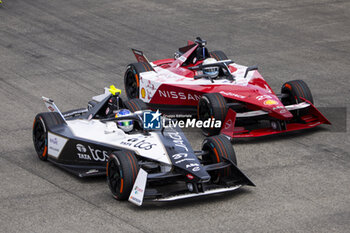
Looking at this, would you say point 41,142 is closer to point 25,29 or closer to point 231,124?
point 231,124

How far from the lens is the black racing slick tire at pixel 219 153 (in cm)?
1211

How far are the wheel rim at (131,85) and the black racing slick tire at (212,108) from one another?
2.73m

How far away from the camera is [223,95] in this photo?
1555cm

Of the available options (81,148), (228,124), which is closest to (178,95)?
(228,124)

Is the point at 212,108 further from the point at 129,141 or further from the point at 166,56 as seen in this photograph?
the point at 166,56

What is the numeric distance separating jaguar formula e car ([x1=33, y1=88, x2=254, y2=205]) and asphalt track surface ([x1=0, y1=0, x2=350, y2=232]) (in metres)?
0.28

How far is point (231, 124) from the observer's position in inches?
579

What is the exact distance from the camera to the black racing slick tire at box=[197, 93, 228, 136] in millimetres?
14922

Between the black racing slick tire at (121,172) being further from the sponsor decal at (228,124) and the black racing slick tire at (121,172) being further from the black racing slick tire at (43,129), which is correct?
the sponsor decal at (228,124)

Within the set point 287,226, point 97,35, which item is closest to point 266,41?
point 97,35

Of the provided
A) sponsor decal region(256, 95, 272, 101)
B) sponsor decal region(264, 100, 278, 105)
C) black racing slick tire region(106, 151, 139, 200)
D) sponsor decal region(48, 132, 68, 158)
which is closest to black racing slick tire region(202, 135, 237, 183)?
black racing slick tire region(106, 151, 139, 200)

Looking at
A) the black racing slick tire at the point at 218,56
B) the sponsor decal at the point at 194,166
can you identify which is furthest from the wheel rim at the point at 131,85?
the sponsor decal at the point at 194,166

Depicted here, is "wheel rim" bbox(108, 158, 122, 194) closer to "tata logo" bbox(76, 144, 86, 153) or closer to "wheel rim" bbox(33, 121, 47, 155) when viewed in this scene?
"tata logo" bbox(76, 144, 86, 153)

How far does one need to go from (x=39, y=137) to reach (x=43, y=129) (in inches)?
13.6
